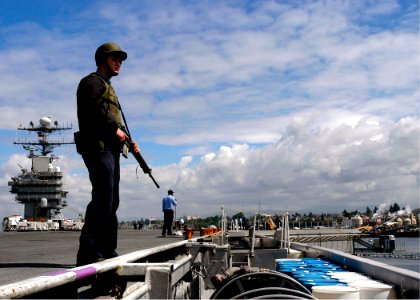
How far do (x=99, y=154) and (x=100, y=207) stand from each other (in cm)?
49

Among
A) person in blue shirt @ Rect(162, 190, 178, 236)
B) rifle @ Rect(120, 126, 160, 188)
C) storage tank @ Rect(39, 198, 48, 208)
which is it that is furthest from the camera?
storage tank @ Rect(39, 198, 48, 208)

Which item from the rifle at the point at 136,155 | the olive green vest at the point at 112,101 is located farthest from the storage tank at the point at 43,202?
the olive green vest at the point at 112,101

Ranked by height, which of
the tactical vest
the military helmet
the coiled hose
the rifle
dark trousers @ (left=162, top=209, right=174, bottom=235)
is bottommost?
the coiled hose

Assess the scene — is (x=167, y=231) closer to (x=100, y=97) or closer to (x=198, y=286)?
(x=198, y=286)

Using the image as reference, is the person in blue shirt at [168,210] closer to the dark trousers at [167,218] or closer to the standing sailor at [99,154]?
the dark trousers at [167,218]

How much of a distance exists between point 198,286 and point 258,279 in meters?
3.86

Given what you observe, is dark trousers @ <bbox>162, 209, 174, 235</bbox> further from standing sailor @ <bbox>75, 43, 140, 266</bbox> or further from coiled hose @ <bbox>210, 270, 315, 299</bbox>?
coiled hose @ <bbox>210, 270, 315, 299</bbox>

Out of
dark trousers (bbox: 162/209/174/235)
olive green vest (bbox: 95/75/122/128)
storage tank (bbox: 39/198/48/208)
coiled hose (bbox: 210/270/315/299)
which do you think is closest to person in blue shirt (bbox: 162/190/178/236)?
dark trousers (bbox: 162/209/174/235)

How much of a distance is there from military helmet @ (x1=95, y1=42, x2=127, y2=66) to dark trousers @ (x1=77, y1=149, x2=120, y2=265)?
3.16ft

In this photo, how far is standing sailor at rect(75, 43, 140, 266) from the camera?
4680 mm

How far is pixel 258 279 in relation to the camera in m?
4.39

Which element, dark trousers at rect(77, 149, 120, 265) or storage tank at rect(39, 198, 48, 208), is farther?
storage tank at rect(39, 198, 48, 208)

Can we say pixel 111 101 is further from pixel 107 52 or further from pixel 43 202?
pixel 43 202

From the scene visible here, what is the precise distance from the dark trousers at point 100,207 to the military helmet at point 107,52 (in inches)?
37.9
